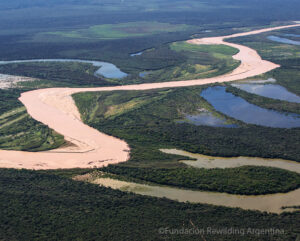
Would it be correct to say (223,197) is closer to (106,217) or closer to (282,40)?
(106,217)

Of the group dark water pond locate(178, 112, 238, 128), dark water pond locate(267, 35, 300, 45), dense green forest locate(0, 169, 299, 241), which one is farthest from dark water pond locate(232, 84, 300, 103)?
dark water pond locate(267, 35, 300, 45)

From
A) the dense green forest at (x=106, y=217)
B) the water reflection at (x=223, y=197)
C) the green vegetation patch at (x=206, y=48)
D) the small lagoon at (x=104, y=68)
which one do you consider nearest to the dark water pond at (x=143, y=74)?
the small lagoon at (x=104, y=68)

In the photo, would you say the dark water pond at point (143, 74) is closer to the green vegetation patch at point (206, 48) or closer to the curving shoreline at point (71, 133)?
the curving shoreline at point (71, 133)

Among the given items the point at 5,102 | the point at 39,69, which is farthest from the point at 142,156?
the point at 39,69

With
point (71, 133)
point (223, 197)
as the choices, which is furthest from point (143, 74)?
point (223, 197)

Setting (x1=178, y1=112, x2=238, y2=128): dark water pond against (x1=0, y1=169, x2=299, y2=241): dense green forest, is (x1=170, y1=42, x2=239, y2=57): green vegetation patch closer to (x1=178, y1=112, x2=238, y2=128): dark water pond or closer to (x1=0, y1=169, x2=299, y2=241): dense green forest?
(x1=178, y1=112, x2=238, y2=128): dark water pond

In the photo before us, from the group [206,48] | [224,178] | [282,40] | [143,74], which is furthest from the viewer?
[282,40]
